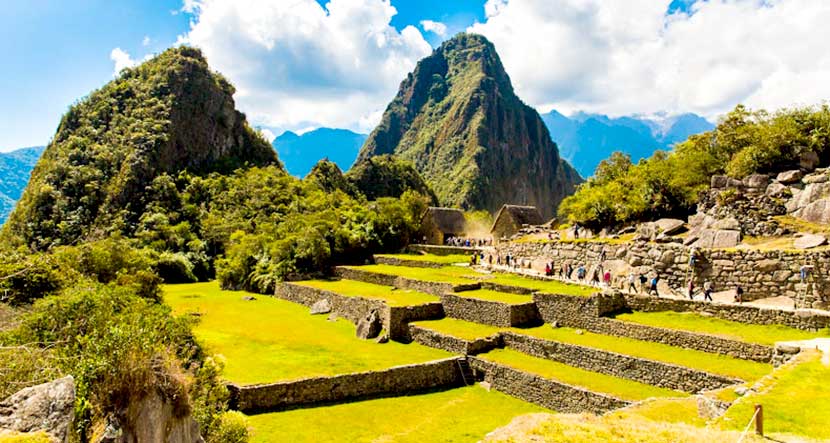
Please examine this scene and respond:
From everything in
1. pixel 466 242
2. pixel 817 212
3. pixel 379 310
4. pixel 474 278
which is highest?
pixel 817 212

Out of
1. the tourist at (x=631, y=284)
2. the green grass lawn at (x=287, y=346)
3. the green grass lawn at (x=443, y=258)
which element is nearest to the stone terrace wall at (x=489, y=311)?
the green grass lawn at (x=287, y=346)

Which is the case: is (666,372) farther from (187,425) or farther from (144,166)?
(144,166)

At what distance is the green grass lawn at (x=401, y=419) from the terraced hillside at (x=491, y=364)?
0.21 feet

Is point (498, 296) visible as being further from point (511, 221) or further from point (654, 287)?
point (511, 221)

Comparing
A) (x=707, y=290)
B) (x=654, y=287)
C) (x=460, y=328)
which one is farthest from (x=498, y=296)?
(x=707, y=290)

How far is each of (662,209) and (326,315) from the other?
2001 centimetres

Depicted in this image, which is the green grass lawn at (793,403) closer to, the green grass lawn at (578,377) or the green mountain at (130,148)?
the green grass lawn at (578,377)

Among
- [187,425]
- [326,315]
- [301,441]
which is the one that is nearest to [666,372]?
[301,441]

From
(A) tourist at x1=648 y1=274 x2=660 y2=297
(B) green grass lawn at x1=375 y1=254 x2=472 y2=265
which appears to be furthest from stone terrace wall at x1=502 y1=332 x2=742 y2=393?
(B) green grass lawn at x1=375 y1=254 x2=472 y2=265

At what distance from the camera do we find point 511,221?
43.9m

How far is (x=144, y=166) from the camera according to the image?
7231cm

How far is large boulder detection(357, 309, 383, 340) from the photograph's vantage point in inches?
974

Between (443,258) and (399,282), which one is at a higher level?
(443,258)

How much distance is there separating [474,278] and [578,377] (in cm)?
1178
